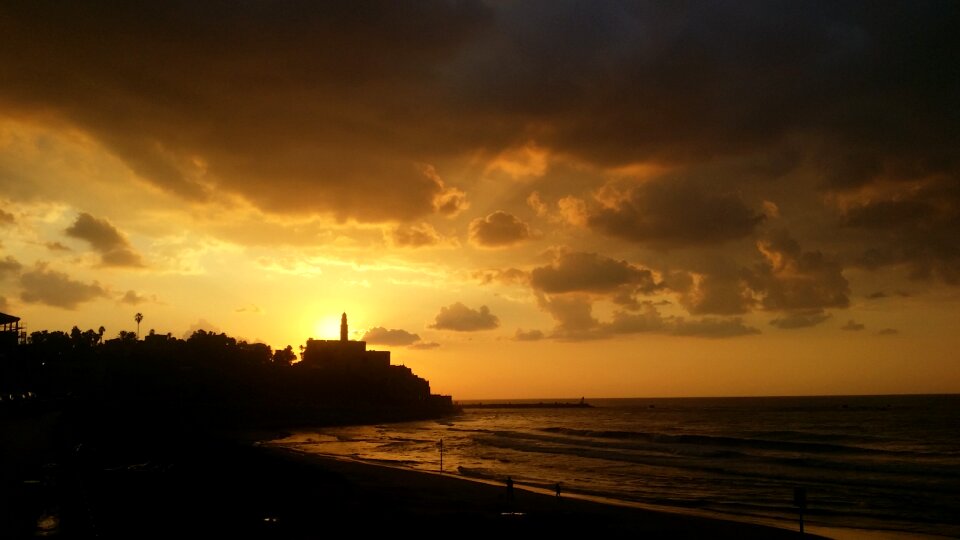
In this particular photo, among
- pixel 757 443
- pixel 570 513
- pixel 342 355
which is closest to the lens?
pixel 570 513

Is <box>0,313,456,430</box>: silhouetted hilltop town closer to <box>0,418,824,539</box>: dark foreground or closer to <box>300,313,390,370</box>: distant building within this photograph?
<box>300,313,390,370</box>: distant building

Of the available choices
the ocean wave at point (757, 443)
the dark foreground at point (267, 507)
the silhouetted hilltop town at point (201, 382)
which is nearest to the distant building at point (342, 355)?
the silhouetted hilltop town at point (201, 382)

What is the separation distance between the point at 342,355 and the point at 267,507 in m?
170

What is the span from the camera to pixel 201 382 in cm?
13362

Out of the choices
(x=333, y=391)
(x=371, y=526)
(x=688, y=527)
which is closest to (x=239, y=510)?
(x=371, y=526)

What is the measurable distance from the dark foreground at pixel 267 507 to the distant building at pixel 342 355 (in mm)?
148924

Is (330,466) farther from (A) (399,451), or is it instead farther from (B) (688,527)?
(B) (688,527)

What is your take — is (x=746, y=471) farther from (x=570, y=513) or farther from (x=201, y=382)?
(x=201, y=382)

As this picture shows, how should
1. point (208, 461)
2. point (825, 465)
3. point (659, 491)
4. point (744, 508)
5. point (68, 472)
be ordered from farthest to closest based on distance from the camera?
1. point (825, 465)
2. point (208, 461)
3. point (659, 491)
4. point (744, 508)
5. point (68, 472)

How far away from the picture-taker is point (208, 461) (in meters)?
40.7

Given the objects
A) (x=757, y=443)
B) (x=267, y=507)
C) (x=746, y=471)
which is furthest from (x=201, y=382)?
(x=267, y=507)

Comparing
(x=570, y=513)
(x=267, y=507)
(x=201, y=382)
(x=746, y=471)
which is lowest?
(x=746, y=471)

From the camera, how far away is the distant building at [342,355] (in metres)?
185

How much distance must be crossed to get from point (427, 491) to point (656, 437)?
179 ft
